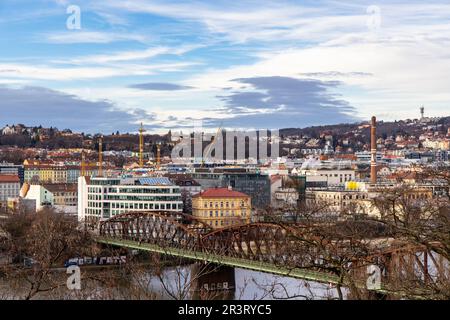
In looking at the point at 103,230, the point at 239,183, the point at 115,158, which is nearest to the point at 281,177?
the point at 239,183

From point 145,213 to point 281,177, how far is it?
1072 inches

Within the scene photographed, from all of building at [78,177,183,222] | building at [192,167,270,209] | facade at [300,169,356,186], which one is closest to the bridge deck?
building at [78,177,183,222]

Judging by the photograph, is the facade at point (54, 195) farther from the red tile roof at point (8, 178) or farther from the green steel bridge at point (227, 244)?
the green steel bridge at point (227, 244)

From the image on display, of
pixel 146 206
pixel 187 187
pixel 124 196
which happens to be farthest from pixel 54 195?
pixel 146 206

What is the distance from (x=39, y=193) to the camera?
5603 cm

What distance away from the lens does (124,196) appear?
4609cm

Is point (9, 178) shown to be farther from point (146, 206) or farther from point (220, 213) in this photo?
point (220, 213)

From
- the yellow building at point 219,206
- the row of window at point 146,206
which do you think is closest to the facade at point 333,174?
the yellow building at point 219,206

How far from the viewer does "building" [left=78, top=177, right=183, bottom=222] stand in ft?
146

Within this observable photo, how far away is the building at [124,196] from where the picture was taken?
44.5 metres

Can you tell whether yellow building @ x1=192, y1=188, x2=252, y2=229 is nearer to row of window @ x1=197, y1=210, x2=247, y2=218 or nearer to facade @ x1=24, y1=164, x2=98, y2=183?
row of window @ x1=197, y1=210, x2=247, y2=218

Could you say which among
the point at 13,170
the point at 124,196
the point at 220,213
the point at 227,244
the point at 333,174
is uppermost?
the point at 13,170

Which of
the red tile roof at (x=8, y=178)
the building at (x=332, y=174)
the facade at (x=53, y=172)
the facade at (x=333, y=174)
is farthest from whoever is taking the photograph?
the facade at (x=53, y=172)
